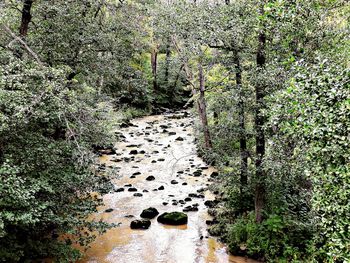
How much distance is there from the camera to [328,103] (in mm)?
4387

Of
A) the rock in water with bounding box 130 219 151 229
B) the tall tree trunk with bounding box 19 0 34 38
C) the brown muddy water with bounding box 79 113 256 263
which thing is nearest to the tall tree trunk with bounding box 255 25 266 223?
the brown muddy water with bounding box 79 113 256 263

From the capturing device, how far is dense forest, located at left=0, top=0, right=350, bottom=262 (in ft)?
14.9

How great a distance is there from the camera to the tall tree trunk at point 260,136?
9.30 m

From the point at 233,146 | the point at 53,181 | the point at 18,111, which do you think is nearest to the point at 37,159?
the point at 53,181

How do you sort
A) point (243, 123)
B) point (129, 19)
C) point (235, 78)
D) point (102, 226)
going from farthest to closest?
1. point (129, 19)
2. point (235, 78)
3. point (243, 123)
4. point (102, 226)

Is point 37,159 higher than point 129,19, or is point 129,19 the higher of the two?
point 129,19

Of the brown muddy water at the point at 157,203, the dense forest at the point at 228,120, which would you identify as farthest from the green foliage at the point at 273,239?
the brown muddy water at the point at 157,203

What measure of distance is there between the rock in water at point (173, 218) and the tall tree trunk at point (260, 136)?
10.6ft

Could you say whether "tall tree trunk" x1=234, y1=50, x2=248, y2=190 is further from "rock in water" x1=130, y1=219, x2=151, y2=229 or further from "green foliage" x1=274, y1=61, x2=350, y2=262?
"green foliage" x1=274, y1=61, x2=350, y2=262

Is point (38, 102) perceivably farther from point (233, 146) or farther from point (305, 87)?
point (233, 146)

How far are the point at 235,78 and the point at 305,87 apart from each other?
23.5 feet

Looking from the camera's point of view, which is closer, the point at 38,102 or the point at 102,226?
the point at 38,102

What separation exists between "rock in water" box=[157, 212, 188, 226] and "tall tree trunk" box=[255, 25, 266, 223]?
3.22 meters

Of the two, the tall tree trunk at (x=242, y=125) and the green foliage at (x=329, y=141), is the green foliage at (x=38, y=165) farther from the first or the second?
the green foliage at (x=329, y=141)
